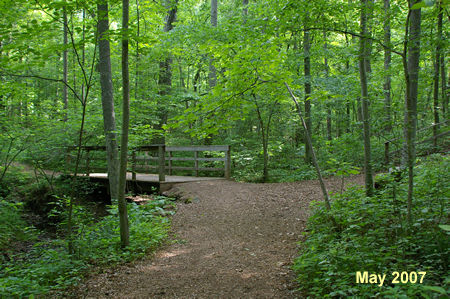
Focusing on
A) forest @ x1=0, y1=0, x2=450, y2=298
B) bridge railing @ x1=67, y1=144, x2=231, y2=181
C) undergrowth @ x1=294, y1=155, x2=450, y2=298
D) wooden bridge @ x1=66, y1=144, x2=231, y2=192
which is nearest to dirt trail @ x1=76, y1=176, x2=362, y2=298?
forest @ x1=0, y1=0, x2=450, y2=298

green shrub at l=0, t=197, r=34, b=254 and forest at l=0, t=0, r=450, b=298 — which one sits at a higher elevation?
forest at l=0, t=0, r=450, b=298

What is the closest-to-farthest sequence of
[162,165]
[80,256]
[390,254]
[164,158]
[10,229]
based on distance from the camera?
1. [390,254]
2. [80,256]
3. [10,229]
4. [162,165]
5. [164,158]

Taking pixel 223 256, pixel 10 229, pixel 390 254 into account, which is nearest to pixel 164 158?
pixel 10 229

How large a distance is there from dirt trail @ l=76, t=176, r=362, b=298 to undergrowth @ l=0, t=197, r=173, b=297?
29 cm

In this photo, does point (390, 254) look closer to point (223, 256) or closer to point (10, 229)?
point (223, 256)

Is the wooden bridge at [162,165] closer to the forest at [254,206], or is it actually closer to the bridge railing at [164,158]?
the bridge railing at [164,158]

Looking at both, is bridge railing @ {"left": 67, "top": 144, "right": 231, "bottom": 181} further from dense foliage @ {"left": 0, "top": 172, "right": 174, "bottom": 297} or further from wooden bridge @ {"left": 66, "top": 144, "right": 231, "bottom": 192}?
dense foliage @ {"left": 0, "top": 172, "right": 174, "bottom": 297}

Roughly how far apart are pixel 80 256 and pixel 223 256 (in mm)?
2303

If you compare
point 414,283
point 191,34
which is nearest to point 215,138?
point 191,34

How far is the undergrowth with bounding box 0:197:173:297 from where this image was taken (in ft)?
11.3

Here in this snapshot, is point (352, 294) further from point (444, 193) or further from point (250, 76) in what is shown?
point (250, 76)

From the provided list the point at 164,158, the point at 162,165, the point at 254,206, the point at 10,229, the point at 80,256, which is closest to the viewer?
the point at 80,256

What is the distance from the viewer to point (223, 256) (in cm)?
439

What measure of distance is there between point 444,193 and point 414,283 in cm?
160
